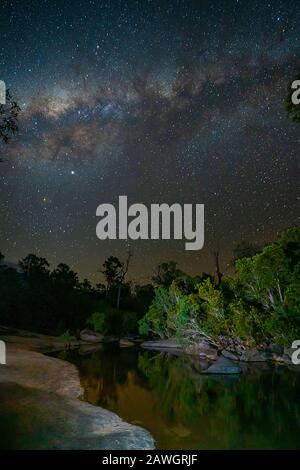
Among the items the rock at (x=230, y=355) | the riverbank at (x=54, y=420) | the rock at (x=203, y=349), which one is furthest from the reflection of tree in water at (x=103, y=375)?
the rock at (x=230, y=355)

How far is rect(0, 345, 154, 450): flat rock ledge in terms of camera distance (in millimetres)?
9977

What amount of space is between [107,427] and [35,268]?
2326 inches

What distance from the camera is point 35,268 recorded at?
67750 mm

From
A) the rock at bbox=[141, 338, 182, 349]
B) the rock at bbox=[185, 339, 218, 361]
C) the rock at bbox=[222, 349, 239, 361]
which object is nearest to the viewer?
the rock at bbox=[222, 349, 239, 361]

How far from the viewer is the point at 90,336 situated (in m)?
51.7

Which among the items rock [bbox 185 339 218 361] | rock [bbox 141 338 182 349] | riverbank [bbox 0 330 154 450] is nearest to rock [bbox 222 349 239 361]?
rock [bbox 185 339 218 361]

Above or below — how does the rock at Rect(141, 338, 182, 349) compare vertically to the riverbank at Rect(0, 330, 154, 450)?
below

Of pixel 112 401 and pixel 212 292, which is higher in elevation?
pixel 212 292

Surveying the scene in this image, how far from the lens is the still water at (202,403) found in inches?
478

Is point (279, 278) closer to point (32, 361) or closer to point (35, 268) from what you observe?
point (32, 361)

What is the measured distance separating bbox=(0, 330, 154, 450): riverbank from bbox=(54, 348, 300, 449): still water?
896 millimetres

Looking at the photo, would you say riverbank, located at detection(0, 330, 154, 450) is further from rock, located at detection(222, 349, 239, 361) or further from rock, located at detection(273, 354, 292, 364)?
rock, located at detection(222, 349, 239, 361)

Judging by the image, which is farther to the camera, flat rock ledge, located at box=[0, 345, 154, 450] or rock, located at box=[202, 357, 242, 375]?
rock, located at box=[202, 357, 242, 375]
